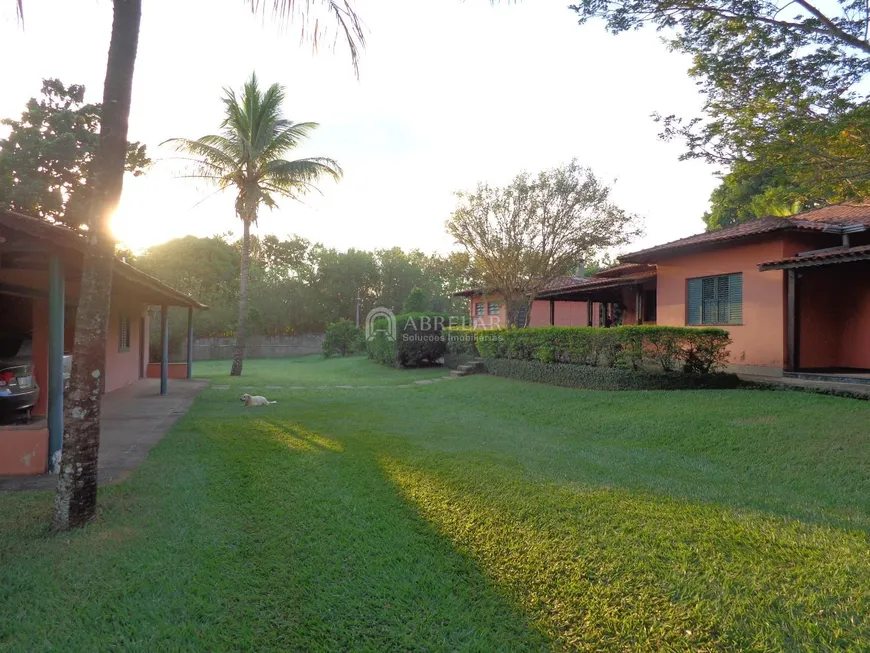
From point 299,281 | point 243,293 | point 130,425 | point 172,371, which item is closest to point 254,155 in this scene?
point 243,293

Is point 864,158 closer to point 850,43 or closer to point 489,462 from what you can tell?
point 850,43

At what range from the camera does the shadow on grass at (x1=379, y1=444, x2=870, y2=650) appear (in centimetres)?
278

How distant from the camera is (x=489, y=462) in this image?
6.16 metres

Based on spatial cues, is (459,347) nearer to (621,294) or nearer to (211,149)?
(621,294)

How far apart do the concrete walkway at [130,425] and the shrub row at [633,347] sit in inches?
340

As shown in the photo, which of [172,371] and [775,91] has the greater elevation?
[775,91]

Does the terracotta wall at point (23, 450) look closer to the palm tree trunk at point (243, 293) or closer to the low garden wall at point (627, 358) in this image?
the low garden wall at point (627, 358)

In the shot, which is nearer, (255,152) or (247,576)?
(247,576)

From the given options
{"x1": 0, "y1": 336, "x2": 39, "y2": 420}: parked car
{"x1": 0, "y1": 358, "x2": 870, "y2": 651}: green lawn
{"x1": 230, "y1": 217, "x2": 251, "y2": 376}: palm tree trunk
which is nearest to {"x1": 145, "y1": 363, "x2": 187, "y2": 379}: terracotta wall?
{"x1": 230, "y1": 217, "x2": 251, "y2": 376}: palm tree trunk

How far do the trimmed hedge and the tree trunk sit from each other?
9.74 m

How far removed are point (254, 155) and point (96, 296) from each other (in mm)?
14849

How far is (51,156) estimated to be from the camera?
17.1m

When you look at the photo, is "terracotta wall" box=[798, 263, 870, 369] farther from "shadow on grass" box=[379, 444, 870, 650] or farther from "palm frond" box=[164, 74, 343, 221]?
"palm frond" box=[164, 74, 343, 221]

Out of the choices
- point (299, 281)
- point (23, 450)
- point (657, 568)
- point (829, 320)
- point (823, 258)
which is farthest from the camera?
point (299, 281)
